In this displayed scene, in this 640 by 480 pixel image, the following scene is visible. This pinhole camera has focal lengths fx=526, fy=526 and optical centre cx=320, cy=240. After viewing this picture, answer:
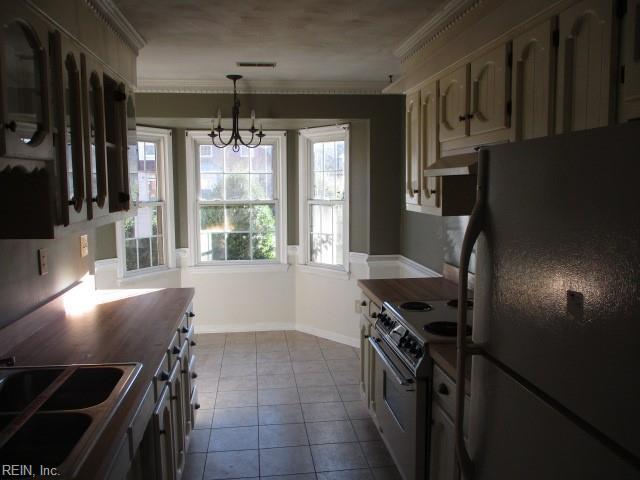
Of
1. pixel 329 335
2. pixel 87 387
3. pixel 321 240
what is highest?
pixel 321 240

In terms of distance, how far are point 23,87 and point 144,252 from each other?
3799mm

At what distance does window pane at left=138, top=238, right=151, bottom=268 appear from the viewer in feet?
17.2

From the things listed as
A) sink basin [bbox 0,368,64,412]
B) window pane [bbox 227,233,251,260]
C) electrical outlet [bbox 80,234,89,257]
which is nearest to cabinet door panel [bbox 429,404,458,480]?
sink basin [bbox 0,368,64,412]

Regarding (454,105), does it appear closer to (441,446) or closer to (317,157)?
(441,446)

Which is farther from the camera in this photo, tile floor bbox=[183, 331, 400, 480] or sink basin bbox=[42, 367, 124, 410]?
tile floor bbox=[183, 331, 400, 480]

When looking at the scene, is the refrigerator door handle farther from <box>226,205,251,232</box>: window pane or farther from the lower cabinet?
<box>226,205,251,232</box>: window pane

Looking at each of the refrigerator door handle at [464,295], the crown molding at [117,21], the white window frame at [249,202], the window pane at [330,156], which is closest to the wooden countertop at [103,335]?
the refrigerator door handle at [464,295]

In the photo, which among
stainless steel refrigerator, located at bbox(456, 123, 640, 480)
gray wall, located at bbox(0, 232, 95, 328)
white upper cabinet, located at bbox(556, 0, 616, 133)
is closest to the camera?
stainless steel refrigerator, located at bbox(456, 123, 640, 480)

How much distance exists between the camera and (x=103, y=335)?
97.7 inches

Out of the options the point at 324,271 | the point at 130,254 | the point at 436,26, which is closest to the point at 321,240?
the point at 324,271

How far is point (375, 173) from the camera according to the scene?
4.89 m

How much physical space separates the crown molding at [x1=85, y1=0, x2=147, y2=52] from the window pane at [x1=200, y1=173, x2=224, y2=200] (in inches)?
91.3

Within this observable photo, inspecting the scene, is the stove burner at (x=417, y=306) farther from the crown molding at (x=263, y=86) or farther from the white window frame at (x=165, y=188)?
the white window frame at (x=165, y=188)

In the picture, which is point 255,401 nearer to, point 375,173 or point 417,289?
point 417,289
